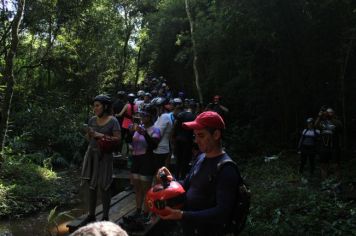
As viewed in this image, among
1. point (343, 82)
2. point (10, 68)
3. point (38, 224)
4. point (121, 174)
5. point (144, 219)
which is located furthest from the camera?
point (343, 82)

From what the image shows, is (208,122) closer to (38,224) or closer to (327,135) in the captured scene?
(38,224)

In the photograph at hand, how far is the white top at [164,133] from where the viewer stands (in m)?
7.51

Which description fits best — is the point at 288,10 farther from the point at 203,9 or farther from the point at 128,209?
the point at 128,209

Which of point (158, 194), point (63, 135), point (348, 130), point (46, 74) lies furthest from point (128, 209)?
point (46, 74)

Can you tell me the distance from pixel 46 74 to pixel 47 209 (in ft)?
39.3

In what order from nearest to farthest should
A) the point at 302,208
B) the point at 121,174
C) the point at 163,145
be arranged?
the point at 163,145 < the point at 302,208 < the point at 121,174

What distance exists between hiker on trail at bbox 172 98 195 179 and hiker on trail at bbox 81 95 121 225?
239 centimetres

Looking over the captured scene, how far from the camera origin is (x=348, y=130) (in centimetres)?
1648

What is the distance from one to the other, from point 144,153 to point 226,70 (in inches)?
526

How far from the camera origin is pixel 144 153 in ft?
22.9

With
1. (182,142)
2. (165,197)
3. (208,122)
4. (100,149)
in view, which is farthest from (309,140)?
(165,197)

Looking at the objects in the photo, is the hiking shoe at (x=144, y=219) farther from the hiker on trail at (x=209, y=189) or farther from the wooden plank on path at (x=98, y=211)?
the hiker on trail at (x=209, y=189)

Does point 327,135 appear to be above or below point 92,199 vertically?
above

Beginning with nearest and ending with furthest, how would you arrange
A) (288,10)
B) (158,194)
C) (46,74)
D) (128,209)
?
(158,194) → (128,209) → (288,10) → (46,74)
